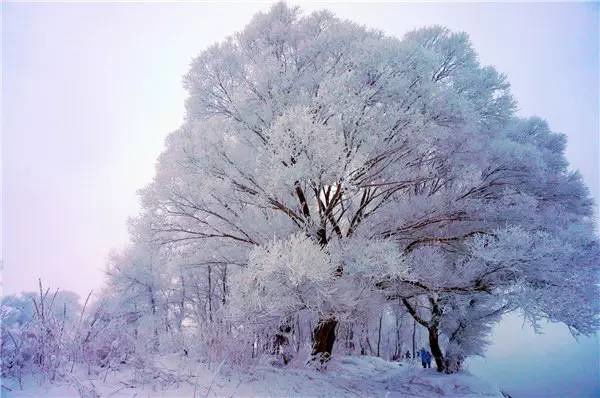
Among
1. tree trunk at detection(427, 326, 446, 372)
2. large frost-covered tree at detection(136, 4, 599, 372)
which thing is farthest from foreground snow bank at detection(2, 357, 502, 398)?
large frost-covered tree at detection(136, 4, 599, 372)

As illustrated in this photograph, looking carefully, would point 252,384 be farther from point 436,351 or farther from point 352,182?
point 436,351

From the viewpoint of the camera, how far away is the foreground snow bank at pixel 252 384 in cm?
408

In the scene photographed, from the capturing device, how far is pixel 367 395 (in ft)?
24.7

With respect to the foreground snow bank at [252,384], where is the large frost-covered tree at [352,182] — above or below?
above

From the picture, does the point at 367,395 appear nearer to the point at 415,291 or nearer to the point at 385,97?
the point at 415,291

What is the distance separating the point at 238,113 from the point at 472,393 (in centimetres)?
829

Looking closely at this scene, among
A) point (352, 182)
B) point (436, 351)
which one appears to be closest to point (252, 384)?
point (352, 182)

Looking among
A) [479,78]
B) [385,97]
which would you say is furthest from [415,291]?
[479,78]

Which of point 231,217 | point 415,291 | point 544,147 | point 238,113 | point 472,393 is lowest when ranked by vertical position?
point 472,393

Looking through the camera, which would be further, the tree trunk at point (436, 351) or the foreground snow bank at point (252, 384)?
the tree trunk at point (436, 351)

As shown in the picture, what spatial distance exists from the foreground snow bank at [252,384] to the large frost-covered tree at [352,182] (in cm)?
99

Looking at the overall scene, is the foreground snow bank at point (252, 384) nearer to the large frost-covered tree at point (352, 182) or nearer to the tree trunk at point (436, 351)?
the tree trunk at point (436, 351)

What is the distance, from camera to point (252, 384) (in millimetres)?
5922

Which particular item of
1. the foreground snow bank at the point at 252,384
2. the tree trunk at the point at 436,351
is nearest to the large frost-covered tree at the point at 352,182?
the foreground snow bank at the point at 252,384
